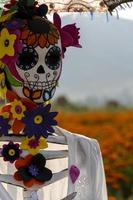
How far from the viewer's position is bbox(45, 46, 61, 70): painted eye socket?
1974 mm

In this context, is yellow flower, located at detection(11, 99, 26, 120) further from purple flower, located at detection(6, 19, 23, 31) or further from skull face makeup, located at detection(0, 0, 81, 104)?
purple flower, located at detection(6, 19, 23, 31)

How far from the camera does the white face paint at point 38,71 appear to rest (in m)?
1.95

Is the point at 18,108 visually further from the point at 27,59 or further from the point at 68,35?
the point at 68,35

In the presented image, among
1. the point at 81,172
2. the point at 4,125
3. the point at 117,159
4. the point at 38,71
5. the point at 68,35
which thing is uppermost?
the point at 68,35

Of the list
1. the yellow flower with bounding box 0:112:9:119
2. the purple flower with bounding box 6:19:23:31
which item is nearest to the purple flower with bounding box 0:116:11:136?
the yellow flower with bounding box 0:112:9:119

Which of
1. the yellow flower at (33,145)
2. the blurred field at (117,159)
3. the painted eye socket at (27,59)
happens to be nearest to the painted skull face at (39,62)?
the painted eye socket at (27,59)

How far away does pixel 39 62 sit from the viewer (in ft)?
6.42

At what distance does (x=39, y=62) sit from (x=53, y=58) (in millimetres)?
46

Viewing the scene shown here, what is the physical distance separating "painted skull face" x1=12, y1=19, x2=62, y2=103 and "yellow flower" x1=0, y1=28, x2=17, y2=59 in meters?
0.03

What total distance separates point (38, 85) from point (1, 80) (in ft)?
0.34

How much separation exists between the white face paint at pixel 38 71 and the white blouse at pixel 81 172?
134mm

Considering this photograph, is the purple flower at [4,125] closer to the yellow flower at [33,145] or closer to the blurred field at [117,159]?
the yellow flower at [33,145]

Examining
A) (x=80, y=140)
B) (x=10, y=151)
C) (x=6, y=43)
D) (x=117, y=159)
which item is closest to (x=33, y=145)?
(x=10, y=151)

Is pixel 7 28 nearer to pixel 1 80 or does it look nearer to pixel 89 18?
pixel 1 80
